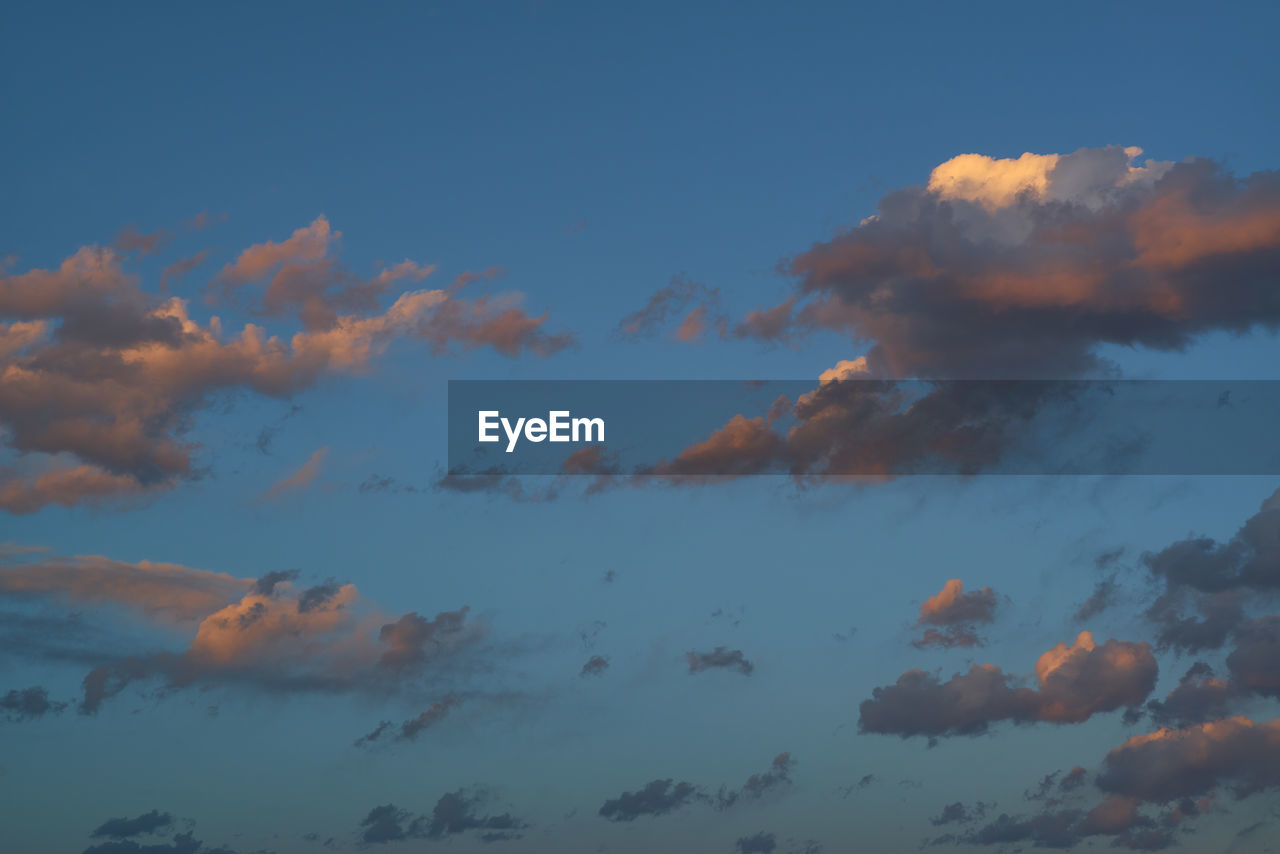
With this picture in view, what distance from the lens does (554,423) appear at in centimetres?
17188

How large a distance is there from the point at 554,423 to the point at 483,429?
7992 mm

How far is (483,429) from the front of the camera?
561ft
